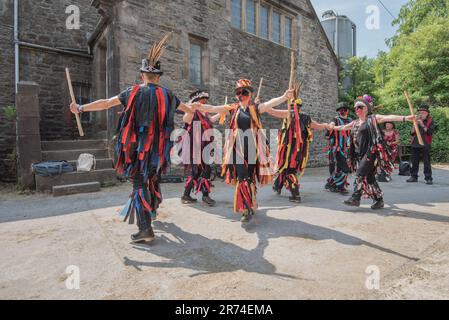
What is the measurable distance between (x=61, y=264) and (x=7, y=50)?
10485 mm

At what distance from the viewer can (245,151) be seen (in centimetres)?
439

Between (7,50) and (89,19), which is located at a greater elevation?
(89,19)

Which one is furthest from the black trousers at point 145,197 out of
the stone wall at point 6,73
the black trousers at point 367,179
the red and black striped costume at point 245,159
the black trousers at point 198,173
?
the stone wall at point 6,73

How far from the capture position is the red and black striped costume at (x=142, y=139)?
11.3ft

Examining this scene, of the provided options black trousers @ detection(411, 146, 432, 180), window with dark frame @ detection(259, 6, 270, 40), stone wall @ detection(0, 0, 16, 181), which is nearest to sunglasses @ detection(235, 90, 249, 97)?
black trousers @ detection(411, 146, 432, 180)

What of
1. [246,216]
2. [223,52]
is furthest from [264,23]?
[246,216]

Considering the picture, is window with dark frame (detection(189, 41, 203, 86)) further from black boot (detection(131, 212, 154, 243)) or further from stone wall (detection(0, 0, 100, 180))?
black boot (detection(131, 212, 154, 243))

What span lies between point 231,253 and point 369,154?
303 centimetres

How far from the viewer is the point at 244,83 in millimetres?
4340

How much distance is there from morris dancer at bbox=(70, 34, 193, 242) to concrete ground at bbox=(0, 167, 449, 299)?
353 mm

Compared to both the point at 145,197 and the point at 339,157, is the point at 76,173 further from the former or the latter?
the point at 339,157
